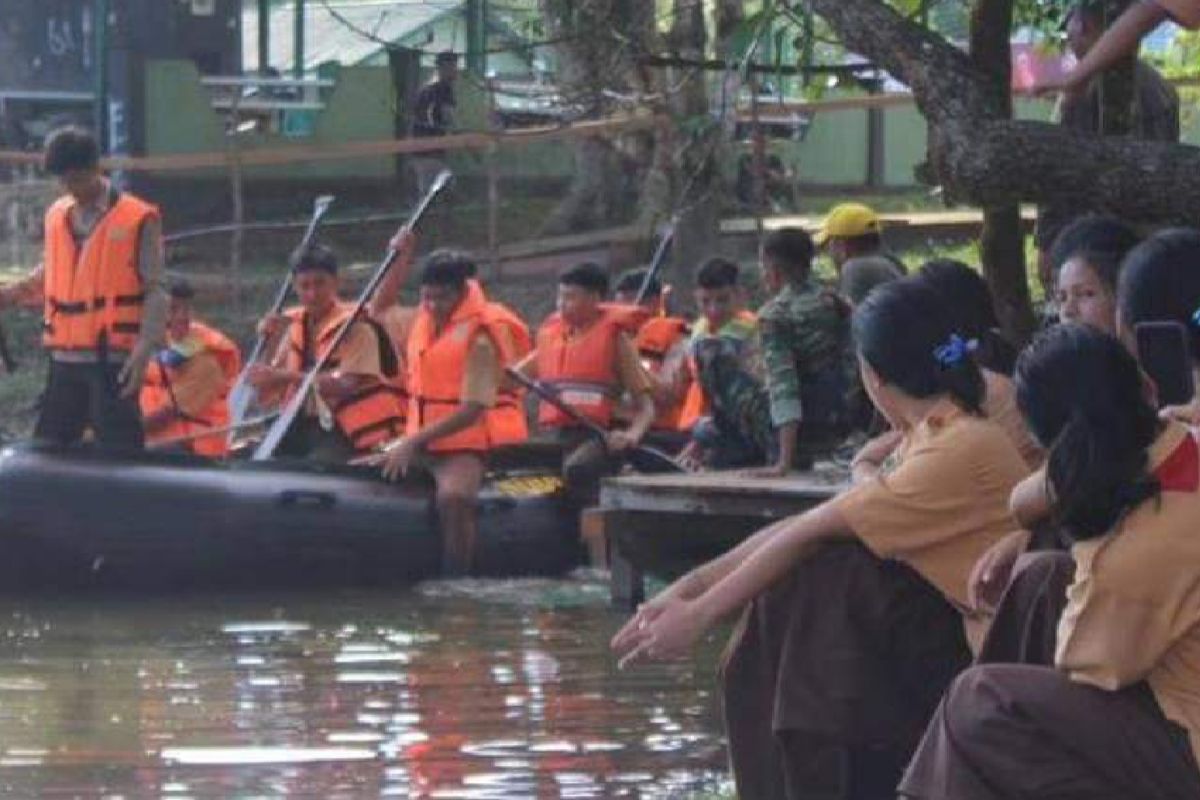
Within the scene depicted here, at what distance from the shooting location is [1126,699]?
197 inches

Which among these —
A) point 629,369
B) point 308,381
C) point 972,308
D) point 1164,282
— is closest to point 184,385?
point 308,381

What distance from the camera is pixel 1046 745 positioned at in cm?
503

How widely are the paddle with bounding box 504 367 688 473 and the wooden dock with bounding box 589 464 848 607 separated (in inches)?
81.7

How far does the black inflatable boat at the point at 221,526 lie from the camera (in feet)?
44.0

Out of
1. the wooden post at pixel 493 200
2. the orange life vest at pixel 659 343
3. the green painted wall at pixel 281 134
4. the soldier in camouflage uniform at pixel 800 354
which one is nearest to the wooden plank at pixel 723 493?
the soldier in camouflage uniform at pixel 800 354

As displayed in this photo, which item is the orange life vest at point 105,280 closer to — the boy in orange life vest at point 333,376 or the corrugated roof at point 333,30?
the boy in orange life vest at point 333,376

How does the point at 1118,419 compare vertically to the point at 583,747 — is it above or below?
above

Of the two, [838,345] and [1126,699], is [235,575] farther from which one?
[1126,699]

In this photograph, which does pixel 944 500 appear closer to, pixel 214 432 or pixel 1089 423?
pixel 1089 423

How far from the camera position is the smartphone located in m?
5.38

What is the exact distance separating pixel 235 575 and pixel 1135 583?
9146mm

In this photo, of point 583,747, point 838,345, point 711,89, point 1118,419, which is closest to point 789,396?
point 838,345

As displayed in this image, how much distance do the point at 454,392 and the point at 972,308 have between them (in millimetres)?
8047

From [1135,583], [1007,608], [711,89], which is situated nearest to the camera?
[1135,583]
